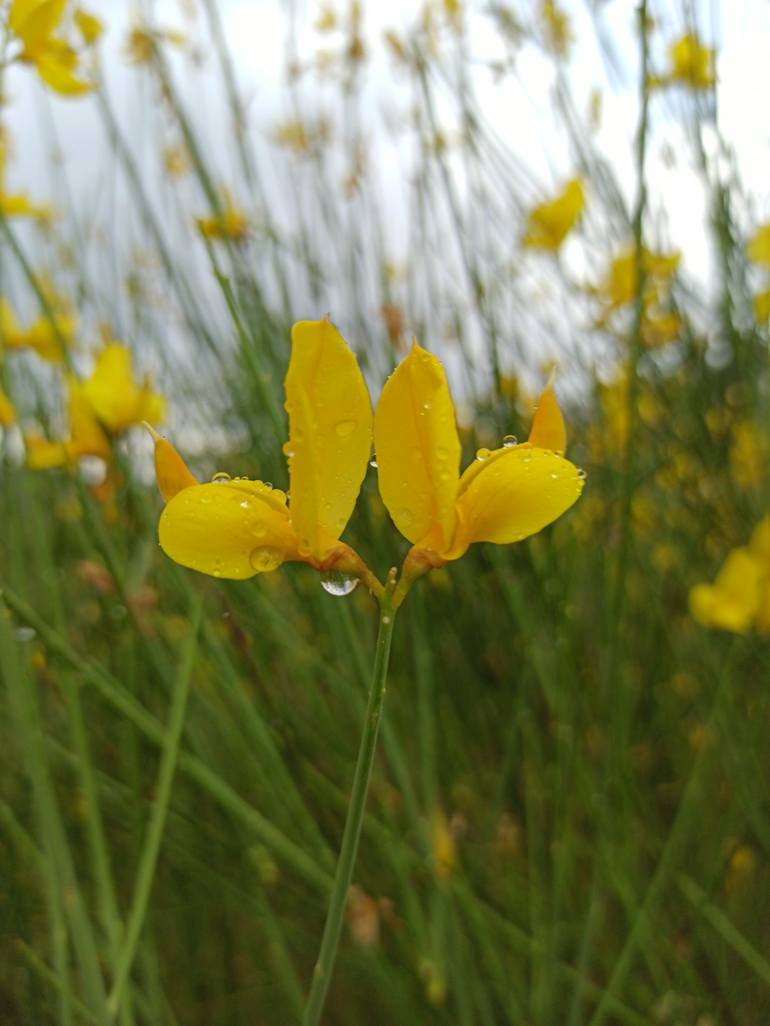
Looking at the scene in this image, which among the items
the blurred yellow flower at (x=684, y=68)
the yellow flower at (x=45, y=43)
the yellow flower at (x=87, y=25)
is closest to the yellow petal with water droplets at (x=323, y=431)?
the yellow flower at (x=45, y=43)

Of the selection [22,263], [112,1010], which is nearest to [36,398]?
[22,263]

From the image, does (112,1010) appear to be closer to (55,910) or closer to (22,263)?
(55,910)

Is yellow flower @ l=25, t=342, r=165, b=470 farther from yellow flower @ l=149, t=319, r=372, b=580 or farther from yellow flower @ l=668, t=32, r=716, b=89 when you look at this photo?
yellow flower @ l=668, t=32, r=716, b=89

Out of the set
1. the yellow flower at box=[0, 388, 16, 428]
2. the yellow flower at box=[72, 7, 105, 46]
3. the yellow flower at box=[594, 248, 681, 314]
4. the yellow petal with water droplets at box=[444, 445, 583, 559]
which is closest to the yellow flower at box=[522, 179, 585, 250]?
the yellow flower at box=[594, 248, 681, 314]

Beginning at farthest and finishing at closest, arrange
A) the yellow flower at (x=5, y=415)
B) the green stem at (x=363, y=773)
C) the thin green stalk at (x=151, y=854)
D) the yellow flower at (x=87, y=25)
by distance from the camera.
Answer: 1. the yellow flower at (x=87, y=25)
2. the yellow flower at (x=5, y=415)
3. the thin green stalk at (x=151, y=854)
4. the green stem at (x=363, y=773)

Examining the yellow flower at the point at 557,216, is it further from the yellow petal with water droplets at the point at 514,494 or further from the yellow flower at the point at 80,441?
the yellow petal with water droplets at the point at 514,494

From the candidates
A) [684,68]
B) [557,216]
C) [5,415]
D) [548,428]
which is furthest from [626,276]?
[548,428]

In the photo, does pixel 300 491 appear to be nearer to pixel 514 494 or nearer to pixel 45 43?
pixel 514 494
